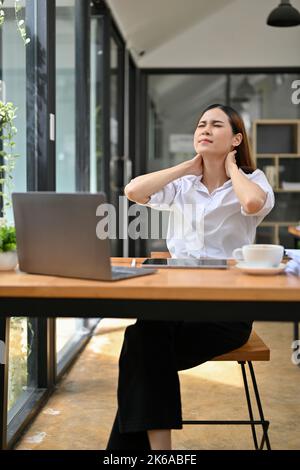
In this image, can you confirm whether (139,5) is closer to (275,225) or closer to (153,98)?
(153,98)

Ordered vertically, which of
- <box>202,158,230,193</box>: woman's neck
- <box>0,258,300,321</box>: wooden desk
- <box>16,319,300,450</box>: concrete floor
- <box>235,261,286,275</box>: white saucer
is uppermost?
<box>202,158,230,193</box>: woman's neck

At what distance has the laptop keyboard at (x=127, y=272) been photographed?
1.68 metres

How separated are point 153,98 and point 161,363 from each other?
6852 mm

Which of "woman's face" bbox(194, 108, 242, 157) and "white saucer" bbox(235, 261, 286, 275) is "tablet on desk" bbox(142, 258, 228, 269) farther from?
"woman's face" bbox(194, 108, 242, 157)

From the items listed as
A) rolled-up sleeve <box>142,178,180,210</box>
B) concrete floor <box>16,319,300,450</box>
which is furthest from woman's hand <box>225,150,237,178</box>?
concrete floor <box>16,319,300,450</box>

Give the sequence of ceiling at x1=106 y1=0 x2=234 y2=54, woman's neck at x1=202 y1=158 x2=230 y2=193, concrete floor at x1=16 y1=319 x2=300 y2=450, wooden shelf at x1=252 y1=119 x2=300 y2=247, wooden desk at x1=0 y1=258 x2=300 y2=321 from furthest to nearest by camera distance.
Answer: wooden shelf at x1=252 y1=119 x2=300 y2=247 < ceiling at x1=106 y1=0 x2=234 y2=54 < concrete floor at x1=16 y1=319 x2=300 y2=450 < woman's neck at x1=202 y1=158 x2=230 y2=193 < wooden desk at x1=0 y1=258 x2=300 y2=321

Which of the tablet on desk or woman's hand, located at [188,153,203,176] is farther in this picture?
woman's hand, located at [188,153,203,176]

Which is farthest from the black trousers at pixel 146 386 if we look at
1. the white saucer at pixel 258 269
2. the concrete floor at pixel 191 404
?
the concrete floor at pixel 191 404

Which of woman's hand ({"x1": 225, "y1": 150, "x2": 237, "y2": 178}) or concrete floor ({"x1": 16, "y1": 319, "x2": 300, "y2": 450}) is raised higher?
woman's hand ({"x1": 225, "y1": 150, "x2": 237, "y2": 178})

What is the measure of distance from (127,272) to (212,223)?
719 mm

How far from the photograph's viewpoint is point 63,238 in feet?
5.54

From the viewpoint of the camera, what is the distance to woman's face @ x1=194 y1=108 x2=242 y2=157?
7.89 ft

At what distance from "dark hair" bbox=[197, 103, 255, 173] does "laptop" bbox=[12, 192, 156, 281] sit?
86cm

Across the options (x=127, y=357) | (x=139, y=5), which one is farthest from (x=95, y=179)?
(x=127, y=357)
